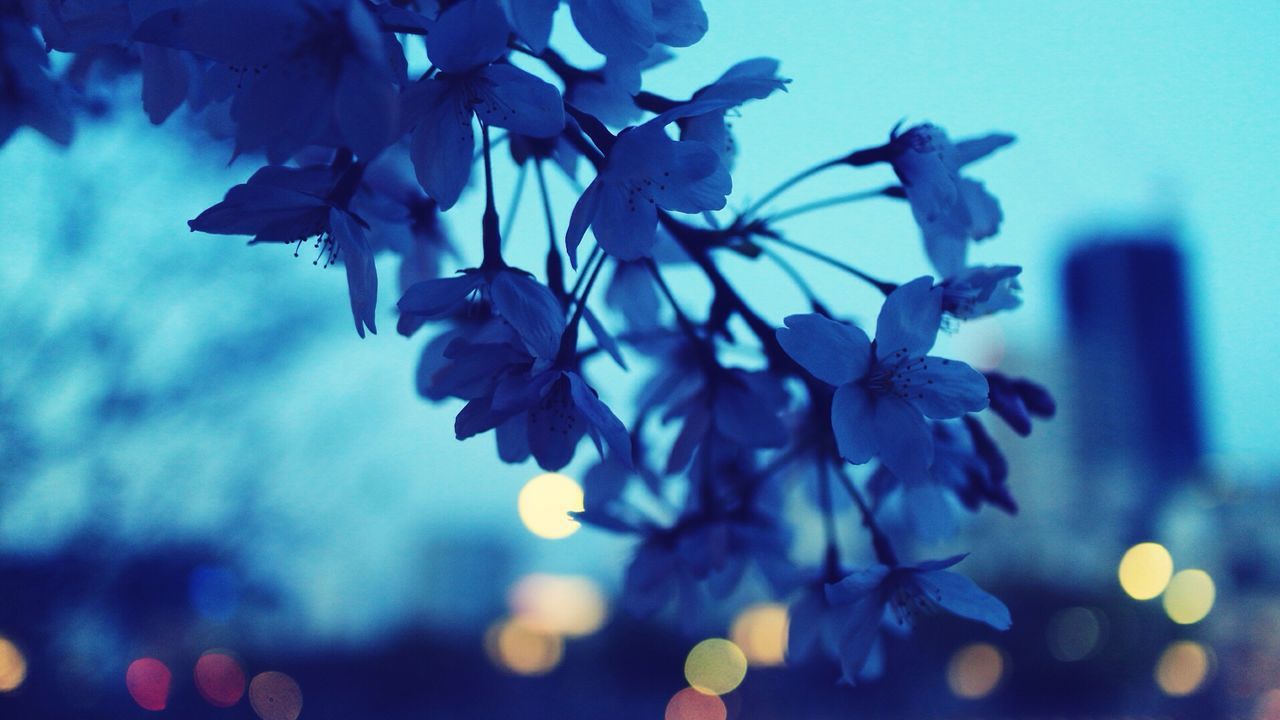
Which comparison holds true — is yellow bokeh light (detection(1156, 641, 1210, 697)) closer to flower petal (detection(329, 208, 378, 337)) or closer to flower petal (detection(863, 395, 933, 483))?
flower petal (detection(863, 395, 933, 483))

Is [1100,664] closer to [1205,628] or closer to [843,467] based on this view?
[1205,628]

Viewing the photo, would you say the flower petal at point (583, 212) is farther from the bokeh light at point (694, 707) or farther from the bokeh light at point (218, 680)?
the bokeh light at point (694, 707)

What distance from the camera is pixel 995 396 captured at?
2.24 ft

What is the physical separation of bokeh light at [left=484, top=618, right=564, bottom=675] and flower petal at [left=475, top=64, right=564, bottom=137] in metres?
18.9

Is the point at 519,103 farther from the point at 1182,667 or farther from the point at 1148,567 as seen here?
the point at 1182,667

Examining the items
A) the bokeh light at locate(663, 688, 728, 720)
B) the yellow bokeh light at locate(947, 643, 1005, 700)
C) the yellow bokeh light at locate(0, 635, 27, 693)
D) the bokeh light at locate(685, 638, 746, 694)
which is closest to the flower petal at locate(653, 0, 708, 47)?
the yellow bokeh light at locate(0, 635, 27, 693)

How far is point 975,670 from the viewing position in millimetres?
18312

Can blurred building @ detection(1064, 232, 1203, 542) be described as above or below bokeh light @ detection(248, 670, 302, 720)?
above

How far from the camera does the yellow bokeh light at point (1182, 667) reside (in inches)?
611

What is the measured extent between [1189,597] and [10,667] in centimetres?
1883

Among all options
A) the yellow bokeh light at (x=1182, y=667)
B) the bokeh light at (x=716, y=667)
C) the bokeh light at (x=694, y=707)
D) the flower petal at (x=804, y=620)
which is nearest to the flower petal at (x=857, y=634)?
the flower petal at (x=804, y=620)

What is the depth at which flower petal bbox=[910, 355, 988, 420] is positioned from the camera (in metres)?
0.55

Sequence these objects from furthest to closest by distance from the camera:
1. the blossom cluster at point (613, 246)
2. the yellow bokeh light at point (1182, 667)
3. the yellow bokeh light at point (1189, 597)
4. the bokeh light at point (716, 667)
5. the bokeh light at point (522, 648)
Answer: the bokeh light at point (522, 648)
the bokeh light at point (716, 667)
the yellow bokeh light at point (1189, 597)
the yellow bokeh light at point (1182, 667)
the blossom cluster at point (613, 246)

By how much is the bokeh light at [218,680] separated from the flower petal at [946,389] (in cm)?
527
